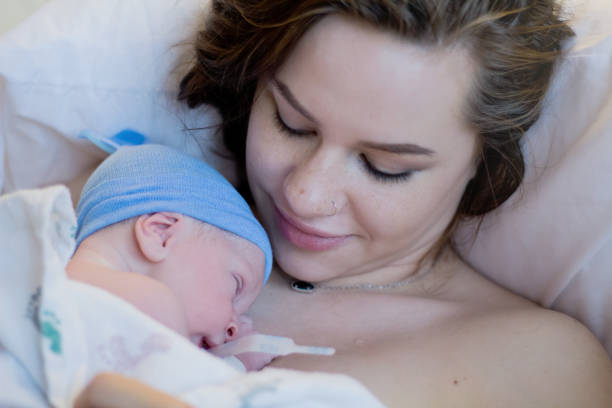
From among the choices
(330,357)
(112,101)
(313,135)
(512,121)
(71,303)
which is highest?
(512,121)

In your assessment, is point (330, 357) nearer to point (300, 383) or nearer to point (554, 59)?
point (300, 383)

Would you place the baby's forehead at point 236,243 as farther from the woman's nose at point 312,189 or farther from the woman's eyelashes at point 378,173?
the woman's eyelashes at point 378,173

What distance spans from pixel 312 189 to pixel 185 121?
23.0 inches

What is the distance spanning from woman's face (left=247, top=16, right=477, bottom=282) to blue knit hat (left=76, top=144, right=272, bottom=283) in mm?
104

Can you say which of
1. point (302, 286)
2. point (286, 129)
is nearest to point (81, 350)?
point (286, 129)

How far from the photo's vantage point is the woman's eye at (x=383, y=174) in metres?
1.24

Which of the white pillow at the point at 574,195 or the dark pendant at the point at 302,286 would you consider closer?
the white pillow at the point at 574,195

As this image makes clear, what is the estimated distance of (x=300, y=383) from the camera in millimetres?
867

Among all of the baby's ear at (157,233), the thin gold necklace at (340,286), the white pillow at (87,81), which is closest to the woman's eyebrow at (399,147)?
the baby's ear at (157,233)

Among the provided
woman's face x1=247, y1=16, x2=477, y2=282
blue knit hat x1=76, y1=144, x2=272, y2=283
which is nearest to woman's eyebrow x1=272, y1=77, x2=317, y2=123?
woman's face x1=247, y1=16, x2=477, y2=282

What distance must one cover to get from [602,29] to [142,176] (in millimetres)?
1049

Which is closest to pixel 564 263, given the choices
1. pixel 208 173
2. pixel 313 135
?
pixel 313 135

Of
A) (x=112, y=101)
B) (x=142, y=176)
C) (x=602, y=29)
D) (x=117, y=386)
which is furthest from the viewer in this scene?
(x=112, y=101)

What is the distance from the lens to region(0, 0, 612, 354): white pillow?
139 centimetres
